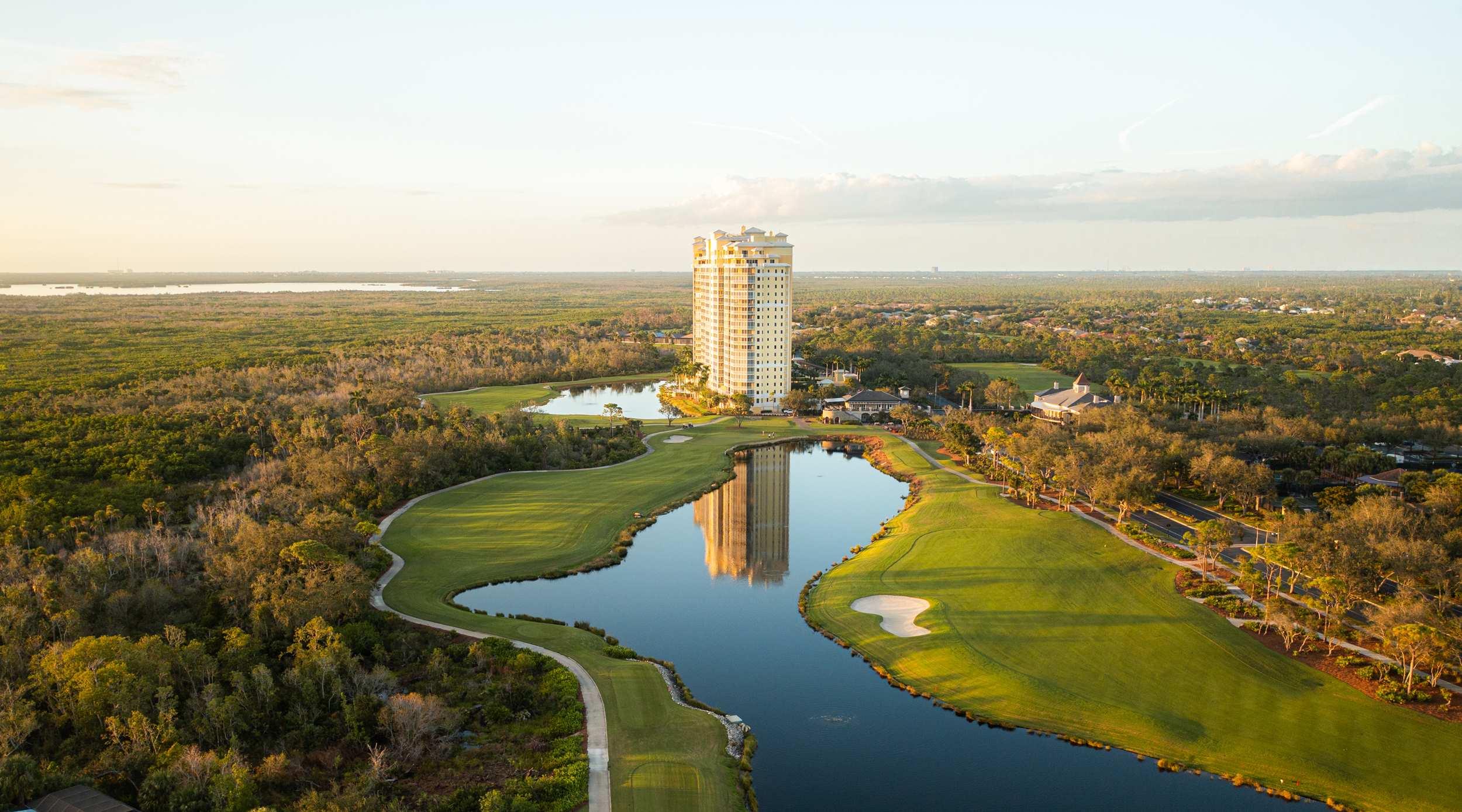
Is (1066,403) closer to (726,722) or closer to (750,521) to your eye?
(750,521)

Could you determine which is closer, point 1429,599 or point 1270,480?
point 1429,599

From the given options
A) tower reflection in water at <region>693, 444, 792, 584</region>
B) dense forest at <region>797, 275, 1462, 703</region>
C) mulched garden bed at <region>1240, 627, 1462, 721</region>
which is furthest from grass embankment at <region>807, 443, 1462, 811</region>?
tower reflection in water at <region>693, 444, 792, 584</region>

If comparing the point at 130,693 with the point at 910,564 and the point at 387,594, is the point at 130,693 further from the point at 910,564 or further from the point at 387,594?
the point at 910,564

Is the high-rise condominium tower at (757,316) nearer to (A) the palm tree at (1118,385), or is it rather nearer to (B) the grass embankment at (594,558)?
(B) the grass embankment at (594,558)

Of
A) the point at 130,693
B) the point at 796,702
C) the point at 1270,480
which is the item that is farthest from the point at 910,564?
the point at 130,693

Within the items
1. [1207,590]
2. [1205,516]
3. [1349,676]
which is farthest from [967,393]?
[1349,676]

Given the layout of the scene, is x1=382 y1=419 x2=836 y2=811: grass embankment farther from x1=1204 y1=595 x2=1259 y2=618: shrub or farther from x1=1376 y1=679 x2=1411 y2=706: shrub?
x1=1204 y1=595 x2=1259 y2=618: shrub

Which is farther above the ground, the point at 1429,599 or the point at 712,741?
the point at 1429,599
